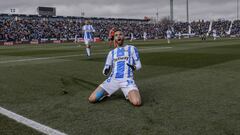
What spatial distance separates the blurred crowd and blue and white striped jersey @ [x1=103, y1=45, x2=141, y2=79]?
5400cm

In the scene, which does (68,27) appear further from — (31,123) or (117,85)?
(31,123)

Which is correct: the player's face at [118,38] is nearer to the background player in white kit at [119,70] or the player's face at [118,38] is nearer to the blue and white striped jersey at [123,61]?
the background player in white kit at [119,70]

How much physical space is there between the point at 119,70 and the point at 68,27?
6600 centimetres

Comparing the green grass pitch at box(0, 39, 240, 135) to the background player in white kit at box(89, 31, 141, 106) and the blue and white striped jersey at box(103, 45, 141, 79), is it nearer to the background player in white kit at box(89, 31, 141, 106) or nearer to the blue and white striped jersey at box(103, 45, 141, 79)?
the background player in white kit at box(89, 31, 141, 106)

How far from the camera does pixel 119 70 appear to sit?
24.9ft

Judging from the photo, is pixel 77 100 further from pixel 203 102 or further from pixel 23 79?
pixel 23 79

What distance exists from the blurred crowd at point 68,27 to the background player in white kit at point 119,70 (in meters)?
54.0

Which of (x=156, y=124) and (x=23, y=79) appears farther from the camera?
(x=23, y=79)

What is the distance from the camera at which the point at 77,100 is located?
7.66 meters

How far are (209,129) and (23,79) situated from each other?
7.31 metres

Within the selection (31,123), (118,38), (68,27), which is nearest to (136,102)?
(118,38)

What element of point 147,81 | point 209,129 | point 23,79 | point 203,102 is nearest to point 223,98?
point 203,102

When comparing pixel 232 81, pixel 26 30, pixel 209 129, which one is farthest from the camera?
pixel 26 30

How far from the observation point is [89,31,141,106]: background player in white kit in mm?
7361
